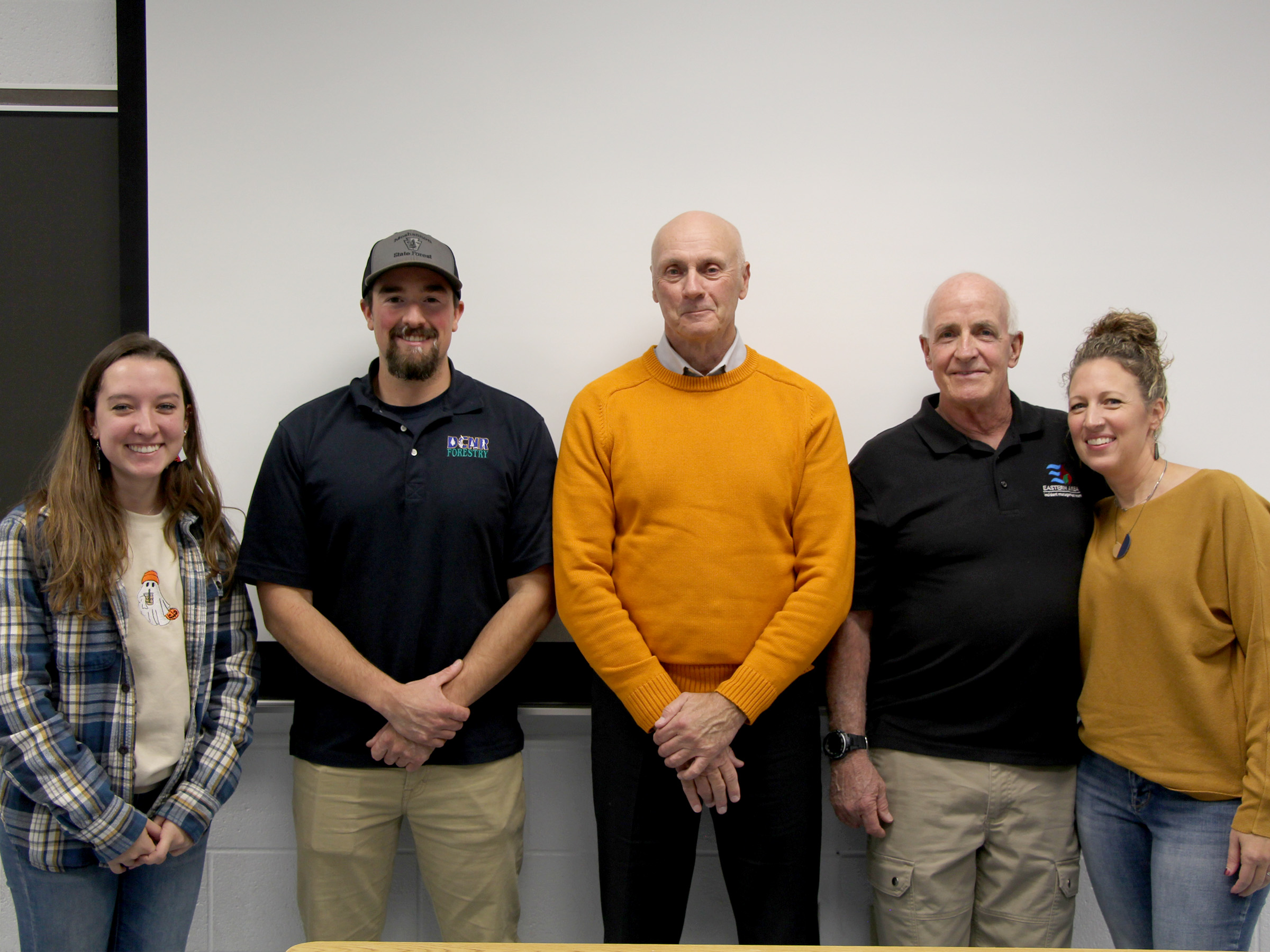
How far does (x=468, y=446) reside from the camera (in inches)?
64.9

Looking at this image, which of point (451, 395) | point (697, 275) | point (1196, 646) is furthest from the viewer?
point (451, 395)

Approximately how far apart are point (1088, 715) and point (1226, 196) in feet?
4.59

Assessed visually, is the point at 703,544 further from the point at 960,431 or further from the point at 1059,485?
the point at 1059,485

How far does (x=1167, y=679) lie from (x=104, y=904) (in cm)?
205

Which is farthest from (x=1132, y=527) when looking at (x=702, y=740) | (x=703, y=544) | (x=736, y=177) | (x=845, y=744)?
(x=736, y=177)

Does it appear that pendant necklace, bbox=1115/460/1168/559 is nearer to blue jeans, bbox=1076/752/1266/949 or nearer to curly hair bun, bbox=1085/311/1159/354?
curly hair bun, bbox=1085/311/1159/354

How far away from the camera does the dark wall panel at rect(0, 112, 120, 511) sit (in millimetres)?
1971

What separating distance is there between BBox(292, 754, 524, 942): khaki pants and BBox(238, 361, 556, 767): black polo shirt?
0.17ft

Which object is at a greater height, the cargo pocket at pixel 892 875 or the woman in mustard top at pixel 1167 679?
the woman in mustard top at pixel 1167 679

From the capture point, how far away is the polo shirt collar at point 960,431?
64.0 inches

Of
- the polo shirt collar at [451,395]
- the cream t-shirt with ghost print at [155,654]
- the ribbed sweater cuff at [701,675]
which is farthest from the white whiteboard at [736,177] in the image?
the ribbed sweater cuff at [701,675]

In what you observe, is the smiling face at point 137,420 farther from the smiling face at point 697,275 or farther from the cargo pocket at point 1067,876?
the cargo pocket at point 1067,876

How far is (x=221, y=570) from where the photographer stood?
5.06 feet

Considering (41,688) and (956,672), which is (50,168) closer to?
(41,688)
